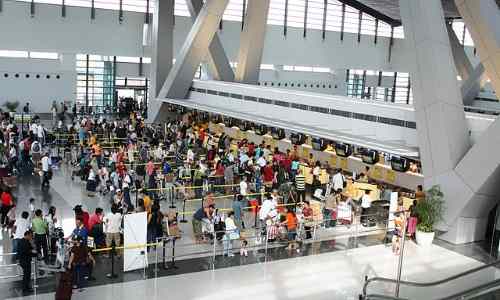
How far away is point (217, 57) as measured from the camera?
31000mm

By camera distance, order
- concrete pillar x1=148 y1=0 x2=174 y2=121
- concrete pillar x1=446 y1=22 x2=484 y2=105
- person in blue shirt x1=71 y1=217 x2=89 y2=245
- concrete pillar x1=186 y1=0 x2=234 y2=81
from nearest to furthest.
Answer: person in blue shirt x1=71 y1=217 x2=89 y2=245
concrete pillar x1=186 y1=0 x2=234 y2=81
concrete pillar x1=148 y1=0 x2=174 y2=121
concrete pillar x1=446 y1=22 x2=484 y2=105

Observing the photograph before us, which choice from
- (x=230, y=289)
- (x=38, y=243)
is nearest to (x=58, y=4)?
(x=38, y=243)

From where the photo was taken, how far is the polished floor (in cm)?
1017

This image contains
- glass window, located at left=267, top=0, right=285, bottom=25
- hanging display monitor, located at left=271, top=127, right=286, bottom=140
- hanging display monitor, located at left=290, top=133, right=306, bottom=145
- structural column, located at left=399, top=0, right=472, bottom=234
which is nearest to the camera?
structural column, located at left=399, top=0, right=472, bottom=234

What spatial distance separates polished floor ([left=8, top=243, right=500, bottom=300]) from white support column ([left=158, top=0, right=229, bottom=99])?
17.5 metres

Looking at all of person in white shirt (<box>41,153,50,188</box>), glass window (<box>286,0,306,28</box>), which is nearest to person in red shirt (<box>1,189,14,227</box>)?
person in white shirt (<box>41,153,50,188</box>)

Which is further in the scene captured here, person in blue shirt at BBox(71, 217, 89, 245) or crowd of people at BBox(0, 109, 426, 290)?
crowd of people at BBox(0, 109, 426, 290)

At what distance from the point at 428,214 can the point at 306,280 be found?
430 centimetres

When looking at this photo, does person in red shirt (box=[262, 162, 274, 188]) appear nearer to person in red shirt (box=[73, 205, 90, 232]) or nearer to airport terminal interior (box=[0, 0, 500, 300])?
airport terminal interior (box=[0, 0, 500, 300])

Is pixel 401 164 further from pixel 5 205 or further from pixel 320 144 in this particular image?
pixel 5 205

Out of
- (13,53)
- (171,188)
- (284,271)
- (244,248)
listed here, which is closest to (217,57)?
(13,53)

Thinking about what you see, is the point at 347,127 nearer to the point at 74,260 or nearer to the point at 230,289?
the point at 230,289

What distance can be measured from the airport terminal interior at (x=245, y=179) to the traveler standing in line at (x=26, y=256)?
38 mm

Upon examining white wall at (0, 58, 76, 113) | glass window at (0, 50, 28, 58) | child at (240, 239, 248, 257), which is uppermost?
glass window at (0, 50, 28, 58)
